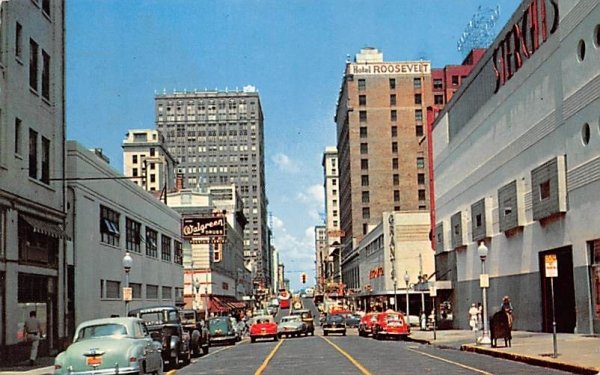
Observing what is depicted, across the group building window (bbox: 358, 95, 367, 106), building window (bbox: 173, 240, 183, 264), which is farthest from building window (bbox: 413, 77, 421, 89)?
building window (bbox: 173, 240, 183, 264)

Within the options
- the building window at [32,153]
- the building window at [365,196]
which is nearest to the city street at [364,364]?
the building window at [32,153]

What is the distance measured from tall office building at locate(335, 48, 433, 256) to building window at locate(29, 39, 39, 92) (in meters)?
109

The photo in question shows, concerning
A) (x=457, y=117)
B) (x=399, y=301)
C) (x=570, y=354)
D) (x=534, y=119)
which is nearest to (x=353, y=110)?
(x=399, y=301)

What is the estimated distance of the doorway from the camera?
42.1 metres

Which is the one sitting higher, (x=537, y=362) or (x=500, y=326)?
(x=500, y=326)

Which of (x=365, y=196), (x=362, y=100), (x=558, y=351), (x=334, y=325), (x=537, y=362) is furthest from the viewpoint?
(x=365, y=196)

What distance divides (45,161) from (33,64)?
400 centimetres

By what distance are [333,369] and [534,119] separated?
25572mm

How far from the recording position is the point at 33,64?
3562 cm

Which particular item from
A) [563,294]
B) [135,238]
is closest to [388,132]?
[135,238]

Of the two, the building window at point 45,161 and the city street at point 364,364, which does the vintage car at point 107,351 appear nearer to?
the city street at point 364,364

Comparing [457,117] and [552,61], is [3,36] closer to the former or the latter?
[552,61]

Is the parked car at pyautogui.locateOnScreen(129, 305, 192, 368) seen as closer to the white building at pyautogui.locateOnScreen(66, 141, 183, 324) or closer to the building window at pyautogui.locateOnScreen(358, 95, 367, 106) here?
the white building at pyautogui.locateOnScreen(66, 141, 183, 324)

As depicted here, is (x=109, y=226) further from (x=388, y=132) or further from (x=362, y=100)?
(x=362, y=100)
